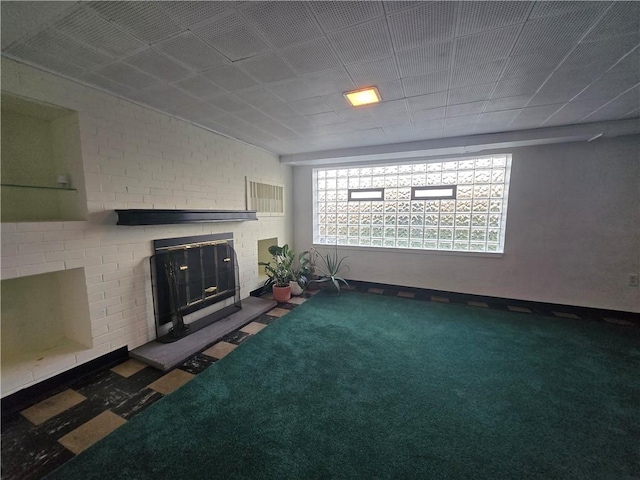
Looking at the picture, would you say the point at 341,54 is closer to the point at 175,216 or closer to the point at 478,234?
the point at 175,216

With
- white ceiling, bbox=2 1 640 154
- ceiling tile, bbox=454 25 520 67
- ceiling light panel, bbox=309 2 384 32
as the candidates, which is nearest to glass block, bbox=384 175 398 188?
white ceiling, bbox=2 1 640 154

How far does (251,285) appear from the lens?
13.4 ft

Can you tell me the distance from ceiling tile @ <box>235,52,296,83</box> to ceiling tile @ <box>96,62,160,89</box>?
2.68 ft

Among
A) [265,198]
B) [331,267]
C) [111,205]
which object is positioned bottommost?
[331,267]

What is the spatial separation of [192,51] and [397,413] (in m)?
2.88

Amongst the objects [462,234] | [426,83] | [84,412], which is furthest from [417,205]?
[84,412]

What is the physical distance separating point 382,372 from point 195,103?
3140 millimetres

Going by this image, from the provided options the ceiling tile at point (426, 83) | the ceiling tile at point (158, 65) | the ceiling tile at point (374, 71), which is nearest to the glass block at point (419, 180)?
the ceiling tile at point (426, 83)

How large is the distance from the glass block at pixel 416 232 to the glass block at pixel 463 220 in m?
0.58

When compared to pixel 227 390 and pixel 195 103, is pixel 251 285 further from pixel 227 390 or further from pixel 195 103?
pixel 195 103

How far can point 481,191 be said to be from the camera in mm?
3924

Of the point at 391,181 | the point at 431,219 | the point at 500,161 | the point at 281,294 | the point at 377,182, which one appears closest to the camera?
the point at 500,161

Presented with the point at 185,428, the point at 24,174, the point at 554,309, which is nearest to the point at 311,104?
the point at 24,174

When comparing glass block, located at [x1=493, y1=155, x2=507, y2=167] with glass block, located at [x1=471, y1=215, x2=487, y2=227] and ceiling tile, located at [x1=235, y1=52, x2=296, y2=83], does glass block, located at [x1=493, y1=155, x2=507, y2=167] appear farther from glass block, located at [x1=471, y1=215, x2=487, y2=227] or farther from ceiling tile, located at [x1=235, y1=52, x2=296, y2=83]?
ceiling tile, located at [x1=235, y1=52, x2=296, y2=83]
